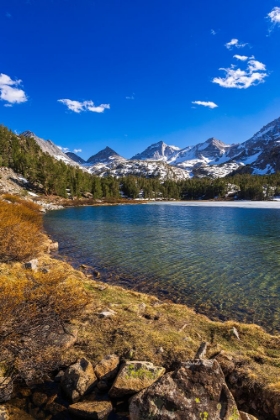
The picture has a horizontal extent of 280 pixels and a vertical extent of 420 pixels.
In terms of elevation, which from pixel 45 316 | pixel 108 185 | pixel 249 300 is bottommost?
pixel 249 300

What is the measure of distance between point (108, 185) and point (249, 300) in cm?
17254

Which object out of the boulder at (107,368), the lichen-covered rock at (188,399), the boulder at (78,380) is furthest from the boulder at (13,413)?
the lichen-covered rock at (188,399)

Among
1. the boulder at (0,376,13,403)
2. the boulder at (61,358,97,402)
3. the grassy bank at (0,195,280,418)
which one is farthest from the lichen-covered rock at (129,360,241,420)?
the boulder at (0,376,13,403)

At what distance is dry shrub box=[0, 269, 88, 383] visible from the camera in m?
6.99

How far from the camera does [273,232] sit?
1661 inches

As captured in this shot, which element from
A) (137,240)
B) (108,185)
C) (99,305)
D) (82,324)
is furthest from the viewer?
(108,185)

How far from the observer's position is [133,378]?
6.88m

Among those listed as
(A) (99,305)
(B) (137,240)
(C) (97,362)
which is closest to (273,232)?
(B) (137,240)

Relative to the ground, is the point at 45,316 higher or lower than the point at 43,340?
higher

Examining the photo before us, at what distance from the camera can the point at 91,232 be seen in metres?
42.6

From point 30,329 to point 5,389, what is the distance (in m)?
1.50

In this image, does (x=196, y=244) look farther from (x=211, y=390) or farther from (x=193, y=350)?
(x=211, y=390)

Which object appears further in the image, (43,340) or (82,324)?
(82,324)

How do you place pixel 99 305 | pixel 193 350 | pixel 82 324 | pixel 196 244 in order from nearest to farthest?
pixel 193 350
pixel 82 324
pixel 99 305
pixel 196 244
